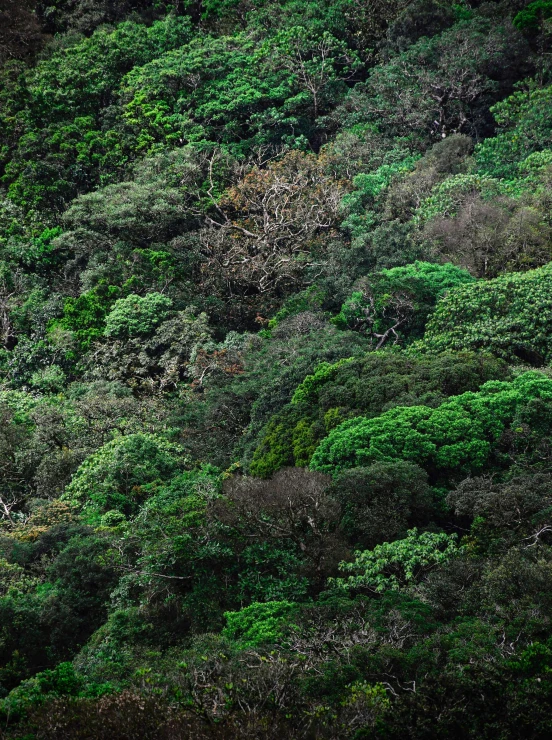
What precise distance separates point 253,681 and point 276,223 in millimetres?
26794

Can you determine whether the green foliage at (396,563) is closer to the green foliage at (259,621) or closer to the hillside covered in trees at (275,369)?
the hillside covered in trees at (275,369)

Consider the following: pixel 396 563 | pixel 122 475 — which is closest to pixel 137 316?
pixel 122 475

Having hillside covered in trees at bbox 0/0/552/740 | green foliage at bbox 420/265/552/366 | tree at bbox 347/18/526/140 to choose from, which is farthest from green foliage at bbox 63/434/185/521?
tree at bbox 347/18/526/140

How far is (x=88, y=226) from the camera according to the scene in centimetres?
4069

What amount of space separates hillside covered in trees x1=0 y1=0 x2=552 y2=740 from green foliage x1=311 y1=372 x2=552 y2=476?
7cm

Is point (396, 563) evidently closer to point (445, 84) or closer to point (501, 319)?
point (501, 319)

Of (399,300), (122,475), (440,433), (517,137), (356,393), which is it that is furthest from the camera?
(517,137)

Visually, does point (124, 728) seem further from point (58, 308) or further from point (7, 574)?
point (58, 308)

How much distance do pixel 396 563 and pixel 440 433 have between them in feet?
14.2

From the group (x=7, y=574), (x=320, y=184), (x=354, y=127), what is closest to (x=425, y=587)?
(x=7, y=574)

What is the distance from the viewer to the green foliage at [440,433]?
2170 cm

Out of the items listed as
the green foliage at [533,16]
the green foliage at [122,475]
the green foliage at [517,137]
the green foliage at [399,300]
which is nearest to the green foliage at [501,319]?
the green foliage at [399,300]

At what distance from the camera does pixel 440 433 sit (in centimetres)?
2189

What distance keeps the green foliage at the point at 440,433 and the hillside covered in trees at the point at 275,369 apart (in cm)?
7
